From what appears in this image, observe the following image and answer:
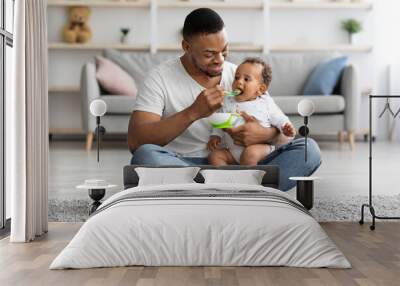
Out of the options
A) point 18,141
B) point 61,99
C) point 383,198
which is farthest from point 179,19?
point 18,141

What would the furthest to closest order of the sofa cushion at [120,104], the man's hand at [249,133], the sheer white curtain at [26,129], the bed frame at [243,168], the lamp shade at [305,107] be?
the sofa cushion at [120,104], the lamp shade at [305,107], the man's hand at [249,133], the bed frame at [243,168], the sheer white curtain at [26,129]

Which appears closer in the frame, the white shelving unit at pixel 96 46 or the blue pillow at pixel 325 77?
the blue pillow at pixel 325 77

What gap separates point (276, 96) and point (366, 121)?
2405 mm

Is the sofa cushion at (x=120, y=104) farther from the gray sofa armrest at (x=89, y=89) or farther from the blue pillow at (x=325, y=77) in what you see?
the blue pillow at (x=325, y=77)

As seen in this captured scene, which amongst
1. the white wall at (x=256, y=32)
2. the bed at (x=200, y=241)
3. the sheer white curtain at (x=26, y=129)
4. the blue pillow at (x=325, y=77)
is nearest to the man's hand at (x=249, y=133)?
the sheer white curtain at (x=26, y=129)

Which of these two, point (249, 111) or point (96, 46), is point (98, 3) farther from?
point (249, 111)

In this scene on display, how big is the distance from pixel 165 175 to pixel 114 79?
327cm

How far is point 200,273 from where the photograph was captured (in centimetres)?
312

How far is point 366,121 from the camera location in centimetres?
923

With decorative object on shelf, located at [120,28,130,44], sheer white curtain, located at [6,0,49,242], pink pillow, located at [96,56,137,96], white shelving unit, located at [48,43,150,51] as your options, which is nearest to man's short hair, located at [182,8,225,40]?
sheer white curtain, located at [6,0,49,242]

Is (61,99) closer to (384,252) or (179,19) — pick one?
(179,19)

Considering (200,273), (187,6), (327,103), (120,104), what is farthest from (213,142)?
(187,6)

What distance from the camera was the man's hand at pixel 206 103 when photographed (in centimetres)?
488

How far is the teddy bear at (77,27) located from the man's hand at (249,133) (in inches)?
186
